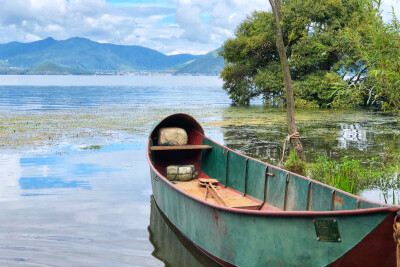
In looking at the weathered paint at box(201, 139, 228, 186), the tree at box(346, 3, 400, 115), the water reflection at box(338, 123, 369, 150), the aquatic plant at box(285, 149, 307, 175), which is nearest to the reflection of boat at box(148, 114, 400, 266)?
the weathered paint at box(201, 139, 228, 186)

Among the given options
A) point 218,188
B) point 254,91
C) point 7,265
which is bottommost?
point 7,265

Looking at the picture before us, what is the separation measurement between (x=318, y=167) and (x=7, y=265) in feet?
26.4

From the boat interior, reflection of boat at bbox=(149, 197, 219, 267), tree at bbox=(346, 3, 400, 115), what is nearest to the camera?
the boat interior

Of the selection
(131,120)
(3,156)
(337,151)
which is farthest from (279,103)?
(3,156)

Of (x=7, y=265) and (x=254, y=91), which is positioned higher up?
(x=254, y=91)

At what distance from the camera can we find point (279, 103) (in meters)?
40.0

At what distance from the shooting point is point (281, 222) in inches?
225

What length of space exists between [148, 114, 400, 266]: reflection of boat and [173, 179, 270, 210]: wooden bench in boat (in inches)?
0.9

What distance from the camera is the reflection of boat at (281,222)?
5.29 m

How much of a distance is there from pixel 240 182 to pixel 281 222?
14.7 feet

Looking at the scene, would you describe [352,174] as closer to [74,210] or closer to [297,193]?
[297,193]

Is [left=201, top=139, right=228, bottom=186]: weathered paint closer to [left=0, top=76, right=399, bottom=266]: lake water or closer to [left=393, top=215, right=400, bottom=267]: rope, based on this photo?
[left=0, top=76, right=399, bottom=266]: lake water

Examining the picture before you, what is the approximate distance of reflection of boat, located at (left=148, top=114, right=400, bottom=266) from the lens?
5293mm

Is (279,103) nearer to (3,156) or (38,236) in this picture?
(3,156)
